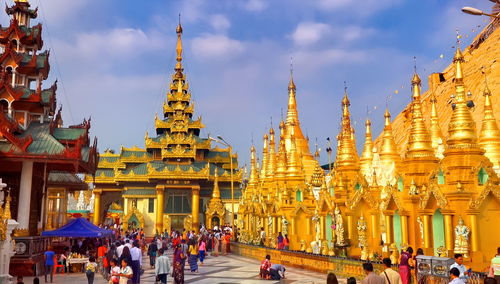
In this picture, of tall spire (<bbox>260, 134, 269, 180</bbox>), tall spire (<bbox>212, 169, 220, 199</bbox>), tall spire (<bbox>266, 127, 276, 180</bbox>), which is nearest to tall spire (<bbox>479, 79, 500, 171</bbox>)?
tall spire (<bbox>266, 127, 276, 180</bbox>)

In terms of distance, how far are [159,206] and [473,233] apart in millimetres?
37238

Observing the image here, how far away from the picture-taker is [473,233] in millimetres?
13852

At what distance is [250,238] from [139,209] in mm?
18529

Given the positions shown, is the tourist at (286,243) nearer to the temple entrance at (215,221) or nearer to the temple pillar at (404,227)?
the temple pillar at (404,227)

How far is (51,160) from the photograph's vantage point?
1973 cm

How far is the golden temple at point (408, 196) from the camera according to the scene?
1414 centimetres

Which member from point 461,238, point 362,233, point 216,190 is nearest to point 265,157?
point 216,190

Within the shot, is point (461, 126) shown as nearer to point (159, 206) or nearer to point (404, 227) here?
point (404, 227)

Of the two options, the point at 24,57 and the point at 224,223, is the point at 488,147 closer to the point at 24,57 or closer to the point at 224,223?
the point at 24,57

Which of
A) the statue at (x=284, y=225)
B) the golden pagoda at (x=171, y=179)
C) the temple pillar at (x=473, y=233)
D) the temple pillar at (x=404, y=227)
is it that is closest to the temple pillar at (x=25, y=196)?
the statue at (x=284, y=225)

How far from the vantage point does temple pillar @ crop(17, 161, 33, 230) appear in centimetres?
2011

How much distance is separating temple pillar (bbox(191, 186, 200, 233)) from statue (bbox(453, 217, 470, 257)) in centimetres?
3530

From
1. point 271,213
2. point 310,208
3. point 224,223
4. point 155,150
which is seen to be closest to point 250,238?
point 271,213

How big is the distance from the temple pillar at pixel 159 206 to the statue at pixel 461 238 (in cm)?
3632
